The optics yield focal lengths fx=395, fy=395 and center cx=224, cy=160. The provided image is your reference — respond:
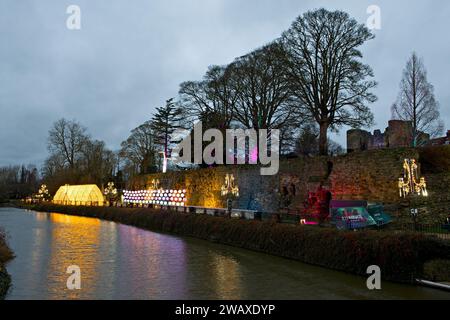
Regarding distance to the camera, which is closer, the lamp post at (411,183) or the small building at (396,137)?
the lamp post at (411,183)

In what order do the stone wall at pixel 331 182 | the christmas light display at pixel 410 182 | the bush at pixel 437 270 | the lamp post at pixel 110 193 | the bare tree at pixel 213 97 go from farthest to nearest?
the lamp post at pixel 110 193 → the bare tree at pixel 213 97 → the stone wall at pixel 331 182 → the christmas light display at pixel 410 182 → the bush at pixel 437 270

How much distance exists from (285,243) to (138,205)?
1043 inches

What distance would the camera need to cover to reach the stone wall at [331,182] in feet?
63.1

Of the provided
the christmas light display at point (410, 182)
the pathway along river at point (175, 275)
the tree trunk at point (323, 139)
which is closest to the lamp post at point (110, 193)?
the pathway along river at point (175, 275)

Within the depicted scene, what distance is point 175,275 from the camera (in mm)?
14047

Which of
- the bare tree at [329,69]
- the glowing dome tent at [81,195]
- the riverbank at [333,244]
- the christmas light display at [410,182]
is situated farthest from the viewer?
the glowing dome tent at [81,195]

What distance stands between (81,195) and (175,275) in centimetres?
4496

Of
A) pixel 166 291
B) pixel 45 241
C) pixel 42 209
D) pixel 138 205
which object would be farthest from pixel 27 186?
pixel 166 291

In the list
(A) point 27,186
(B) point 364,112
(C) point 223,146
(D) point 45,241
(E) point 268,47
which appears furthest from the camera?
(A) point 27,186

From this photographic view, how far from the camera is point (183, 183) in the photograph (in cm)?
4059

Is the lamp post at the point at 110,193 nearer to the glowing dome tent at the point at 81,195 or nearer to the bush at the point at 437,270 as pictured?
the glowing dome tent at the point at 81,195

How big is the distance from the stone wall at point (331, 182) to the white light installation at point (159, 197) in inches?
103

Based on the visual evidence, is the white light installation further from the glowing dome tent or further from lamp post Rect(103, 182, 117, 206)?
lamp post Rect(103, 182, 117, 206)

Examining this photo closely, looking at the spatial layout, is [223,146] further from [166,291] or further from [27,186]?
[27,186]
